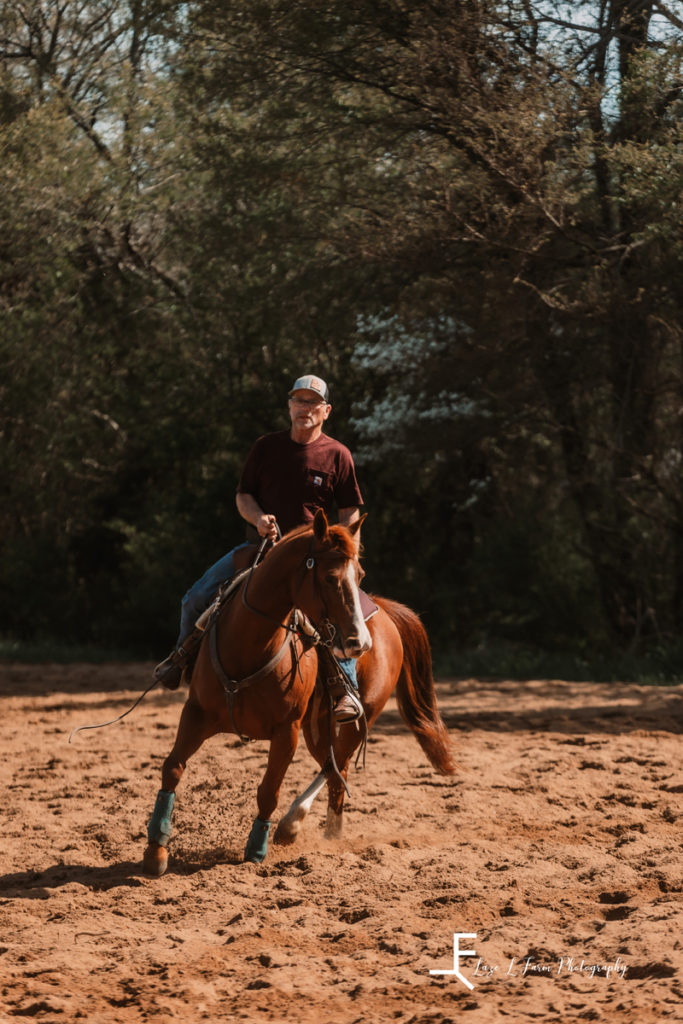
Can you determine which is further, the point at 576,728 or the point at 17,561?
the point at 17,561

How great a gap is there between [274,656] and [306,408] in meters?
1.29

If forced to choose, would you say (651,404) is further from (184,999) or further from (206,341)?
(184,999)

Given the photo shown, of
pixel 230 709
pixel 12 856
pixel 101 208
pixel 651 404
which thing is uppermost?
pixel 101 208

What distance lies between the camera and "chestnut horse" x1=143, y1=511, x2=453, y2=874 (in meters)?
5.18

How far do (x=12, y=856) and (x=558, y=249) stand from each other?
8.58m

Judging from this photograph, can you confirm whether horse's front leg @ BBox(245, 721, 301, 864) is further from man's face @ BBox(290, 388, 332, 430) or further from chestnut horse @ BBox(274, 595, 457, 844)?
man's face @ BBox(290, 388, 332, 430)

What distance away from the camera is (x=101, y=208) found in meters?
14.6

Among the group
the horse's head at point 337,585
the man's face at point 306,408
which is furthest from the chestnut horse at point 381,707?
the man's face at point 306,408

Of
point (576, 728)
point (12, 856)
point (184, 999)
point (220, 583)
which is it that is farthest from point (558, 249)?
point (184, 999)

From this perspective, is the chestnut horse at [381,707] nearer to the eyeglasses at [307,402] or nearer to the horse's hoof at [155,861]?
the horse's hoof at [155,861]

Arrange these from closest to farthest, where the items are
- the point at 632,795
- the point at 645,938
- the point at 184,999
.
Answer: the point at 184,999 → the point at 645,938 → the point at 632,795

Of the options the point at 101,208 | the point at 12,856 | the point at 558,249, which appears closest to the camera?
the point at 12,856

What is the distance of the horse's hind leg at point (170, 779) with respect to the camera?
5.66 meters

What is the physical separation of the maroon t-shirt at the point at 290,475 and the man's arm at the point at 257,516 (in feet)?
0.28
